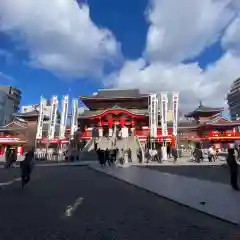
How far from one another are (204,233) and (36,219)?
368cm

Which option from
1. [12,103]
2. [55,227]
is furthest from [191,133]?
[12,103]

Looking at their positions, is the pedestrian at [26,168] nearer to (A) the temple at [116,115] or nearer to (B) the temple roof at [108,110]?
(A) the temple at [116,115]

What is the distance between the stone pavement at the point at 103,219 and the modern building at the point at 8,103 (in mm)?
90643

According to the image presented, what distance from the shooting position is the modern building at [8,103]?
320 feet

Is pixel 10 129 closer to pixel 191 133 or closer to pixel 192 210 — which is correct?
pixel 191 133

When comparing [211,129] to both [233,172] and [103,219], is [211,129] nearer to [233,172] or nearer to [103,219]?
[233,172]

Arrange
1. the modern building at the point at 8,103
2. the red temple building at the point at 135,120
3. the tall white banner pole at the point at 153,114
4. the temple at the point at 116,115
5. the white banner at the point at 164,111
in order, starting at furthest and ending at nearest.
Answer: the modern building at the point at 8,103 → the red temple building at the point at 135,120 → the temple at the point at 116,115 → the tall white banner pole at the point at 153,114 → the white banner at the point at 164,111

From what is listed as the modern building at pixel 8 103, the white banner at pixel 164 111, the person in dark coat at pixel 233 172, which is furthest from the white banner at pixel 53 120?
the modern building at pixel 8 103

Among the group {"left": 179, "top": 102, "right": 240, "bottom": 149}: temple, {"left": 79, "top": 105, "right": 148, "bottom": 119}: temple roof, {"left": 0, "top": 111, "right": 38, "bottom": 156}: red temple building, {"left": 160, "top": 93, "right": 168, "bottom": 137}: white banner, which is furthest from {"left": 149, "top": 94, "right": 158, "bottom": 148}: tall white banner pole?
{"left": 0, "top": 111, "right": 38, "bottom": 156}: red temple building

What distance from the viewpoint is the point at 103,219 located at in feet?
21.9

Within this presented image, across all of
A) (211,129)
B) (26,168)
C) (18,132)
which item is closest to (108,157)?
(26,168)

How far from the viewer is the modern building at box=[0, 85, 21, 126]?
97.4 metres

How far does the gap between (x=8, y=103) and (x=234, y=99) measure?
93749 mm

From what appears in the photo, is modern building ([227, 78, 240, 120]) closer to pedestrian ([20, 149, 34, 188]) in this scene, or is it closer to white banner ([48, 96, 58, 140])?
white banner ([48, 96, 58, 140])
